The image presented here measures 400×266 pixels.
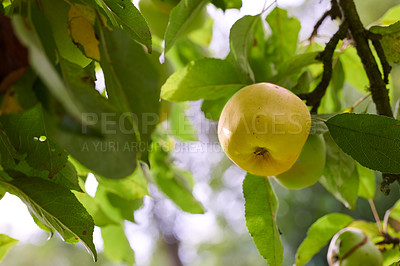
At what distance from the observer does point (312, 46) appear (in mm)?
1299

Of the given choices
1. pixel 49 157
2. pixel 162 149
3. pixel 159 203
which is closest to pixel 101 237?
pixel 162 149

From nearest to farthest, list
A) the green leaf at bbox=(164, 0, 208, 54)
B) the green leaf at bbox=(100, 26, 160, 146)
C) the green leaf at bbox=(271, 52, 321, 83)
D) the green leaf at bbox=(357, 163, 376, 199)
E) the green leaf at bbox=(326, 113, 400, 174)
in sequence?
the green leaf at bbox=(100, 26, 160, 146)
the green leaf at bbox=(326, 113, 400, 174)
the green leaf at bbox=(164, 0, 208, 54)
the green leaf at bbox=(271, 52, 321, 83)
the green leaf at bbox=(357, 163, 376, 199)

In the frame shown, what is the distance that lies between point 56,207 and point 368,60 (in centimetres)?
76

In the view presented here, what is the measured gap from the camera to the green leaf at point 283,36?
124 centimetres

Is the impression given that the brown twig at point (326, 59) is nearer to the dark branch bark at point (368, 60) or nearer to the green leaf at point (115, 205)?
the dark branch bark at point (368, 60)

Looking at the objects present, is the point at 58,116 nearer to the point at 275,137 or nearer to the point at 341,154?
the point at 275,137

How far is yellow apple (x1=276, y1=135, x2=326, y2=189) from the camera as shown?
938mm

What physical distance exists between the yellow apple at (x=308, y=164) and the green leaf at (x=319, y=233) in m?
0.39

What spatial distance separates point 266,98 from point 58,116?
424mm

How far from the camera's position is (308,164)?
0.94m

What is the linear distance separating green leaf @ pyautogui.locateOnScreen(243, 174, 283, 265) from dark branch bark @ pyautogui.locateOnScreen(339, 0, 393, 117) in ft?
1.06

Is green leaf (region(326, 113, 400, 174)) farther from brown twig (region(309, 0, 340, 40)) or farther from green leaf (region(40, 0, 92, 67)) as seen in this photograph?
green leaf (region(40, 0, 92, 67))

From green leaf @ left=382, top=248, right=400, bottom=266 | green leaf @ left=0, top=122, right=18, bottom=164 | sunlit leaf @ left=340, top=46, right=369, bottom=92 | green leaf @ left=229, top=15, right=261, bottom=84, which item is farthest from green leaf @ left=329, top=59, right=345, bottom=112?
green leaf @ left=0, top=122, right=18, bottom=164

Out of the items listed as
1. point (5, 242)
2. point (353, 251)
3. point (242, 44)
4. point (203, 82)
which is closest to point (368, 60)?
point (242, 44)
